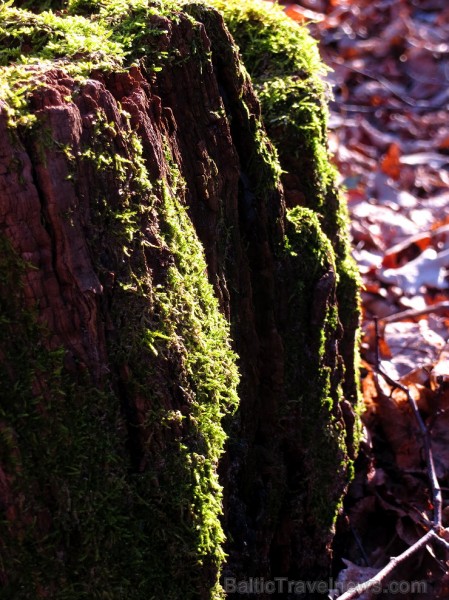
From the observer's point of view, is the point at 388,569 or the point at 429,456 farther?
the point at 429,456

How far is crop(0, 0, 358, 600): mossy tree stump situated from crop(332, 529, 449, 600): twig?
246 mm

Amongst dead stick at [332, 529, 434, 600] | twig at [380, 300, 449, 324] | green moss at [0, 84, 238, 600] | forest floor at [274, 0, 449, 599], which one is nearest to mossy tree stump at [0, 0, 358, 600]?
green moss at [0, 84, 238, 600]

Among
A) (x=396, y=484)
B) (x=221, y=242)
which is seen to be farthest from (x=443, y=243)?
(x=221, y=242)

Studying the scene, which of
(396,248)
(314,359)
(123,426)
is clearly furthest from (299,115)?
(396,248)

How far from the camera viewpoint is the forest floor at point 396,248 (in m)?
2.85

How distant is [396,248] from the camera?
193 inches

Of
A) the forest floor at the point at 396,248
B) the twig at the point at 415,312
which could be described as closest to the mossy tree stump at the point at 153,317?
the forest floor at the point at 396,248

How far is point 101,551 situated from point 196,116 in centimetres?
129

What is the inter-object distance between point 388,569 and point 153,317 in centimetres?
127

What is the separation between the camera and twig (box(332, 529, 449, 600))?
7.32ft

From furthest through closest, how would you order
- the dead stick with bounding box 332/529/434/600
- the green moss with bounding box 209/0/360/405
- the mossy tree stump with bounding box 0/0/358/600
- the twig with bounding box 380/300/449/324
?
the twig with bounding box 380/300/449/324
the green moss with bounding box 209/0/360/405
the dead stick with bounding box 332/529/434/600
the mossy tree stump with bounding box 0/0/358/600

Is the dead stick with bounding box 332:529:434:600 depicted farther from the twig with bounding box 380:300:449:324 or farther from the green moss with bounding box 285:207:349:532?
the twig with bounding box 380:300:449:324

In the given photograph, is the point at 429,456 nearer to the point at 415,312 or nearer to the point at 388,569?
the point at 388,569

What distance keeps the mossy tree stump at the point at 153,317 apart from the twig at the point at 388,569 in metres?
0.25
